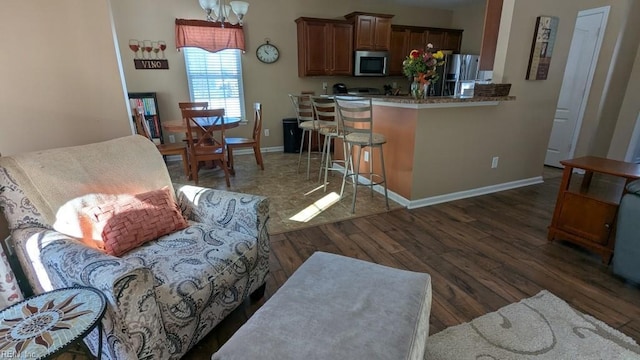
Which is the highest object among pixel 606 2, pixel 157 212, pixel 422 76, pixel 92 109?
pixel 606 2

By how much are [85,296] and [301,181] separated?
294 cm

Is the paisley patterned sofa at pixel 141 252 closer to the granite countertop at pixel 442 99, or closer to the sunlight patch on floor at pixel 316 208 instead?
the sunlight patch on floor at pixel 316 208

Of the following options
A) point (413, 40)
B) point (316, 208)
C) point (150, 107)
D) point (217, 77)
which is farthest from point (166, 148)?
point (413, 40)

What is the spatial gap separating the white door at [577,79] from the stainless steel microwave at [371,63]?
2628 millimetres

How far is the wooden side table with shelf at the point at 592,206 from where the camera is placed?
1.98 meters

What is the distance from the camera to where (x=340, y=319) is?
971 millimetres

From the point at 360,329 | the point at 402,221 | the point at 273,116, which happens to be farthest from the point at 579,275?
the point at 273,116

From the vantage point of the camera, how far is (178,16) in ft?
14.5

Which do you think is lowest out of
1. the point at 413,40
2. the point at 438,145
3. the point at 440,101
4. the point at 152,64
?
the point at 438,145

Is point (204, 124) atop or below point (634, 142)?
atop

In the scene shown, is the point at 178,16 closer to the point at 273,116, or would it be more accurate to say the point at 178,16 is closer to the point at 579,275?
the point at 273,116

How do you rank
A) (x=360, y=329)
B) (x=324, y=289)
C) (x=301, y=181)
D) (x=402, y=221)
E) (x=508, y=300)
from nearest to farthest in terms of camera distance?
(x=360, y=329) < (x=324, y=289) < (x=508, y=300) < (x=402, y=221) < (x=301, y=181)

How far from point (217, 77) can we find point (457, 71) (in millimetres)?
4176

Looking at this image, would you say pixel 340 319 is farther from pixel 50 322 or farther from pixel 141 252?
pixel 141 252
